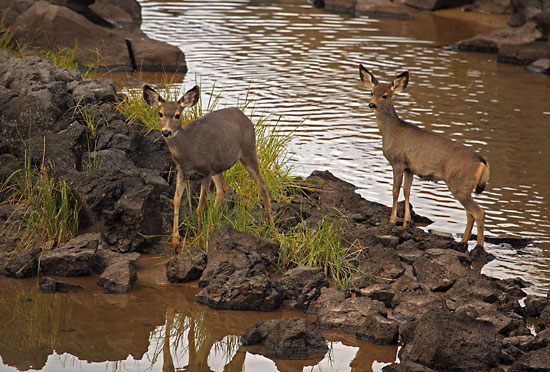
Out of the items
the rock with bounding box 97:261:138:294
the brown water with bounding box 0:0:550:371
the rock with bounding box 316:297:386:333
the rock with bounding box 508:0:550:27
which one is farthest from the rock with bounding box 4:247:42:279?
the rock with bounding box 508:0:550:27

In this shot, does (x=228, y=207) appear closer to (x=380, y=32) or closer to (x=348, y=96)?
(x=348, y=96)

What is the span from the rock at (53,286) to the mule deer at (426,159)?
4303 millimetres

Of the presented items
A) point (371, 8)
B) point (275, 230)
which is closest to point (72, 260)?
point (275, 230)

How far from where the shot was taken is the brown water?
752 centimetres

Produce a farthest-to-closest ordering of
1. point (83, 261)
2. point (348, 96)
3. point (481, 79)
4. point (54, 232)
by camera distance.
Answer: point (481, 79)
point (348, 96)
point (54, 232)
point (83, 261)

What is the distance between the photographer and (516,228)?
10930mm

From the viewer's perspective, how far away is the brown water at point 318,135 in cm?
752

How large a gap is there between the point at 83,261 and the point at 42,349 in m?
1.69

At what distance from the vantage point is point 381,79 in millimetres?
19906

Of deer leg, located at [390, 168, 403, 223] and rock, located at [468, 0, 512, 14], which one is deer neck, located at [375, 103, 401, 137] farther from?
rock, located at [468, 0, 512, 14]

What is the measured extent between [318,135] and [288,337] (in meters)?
8.51

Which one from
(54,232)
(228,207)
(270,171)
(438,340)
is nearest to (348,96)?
(270,171)

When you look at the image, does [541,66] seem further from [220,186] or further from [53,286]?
[53,286]

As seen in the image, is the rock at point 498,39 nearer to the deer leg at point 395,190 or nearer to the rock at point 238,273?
the deer leg at point 395,190
